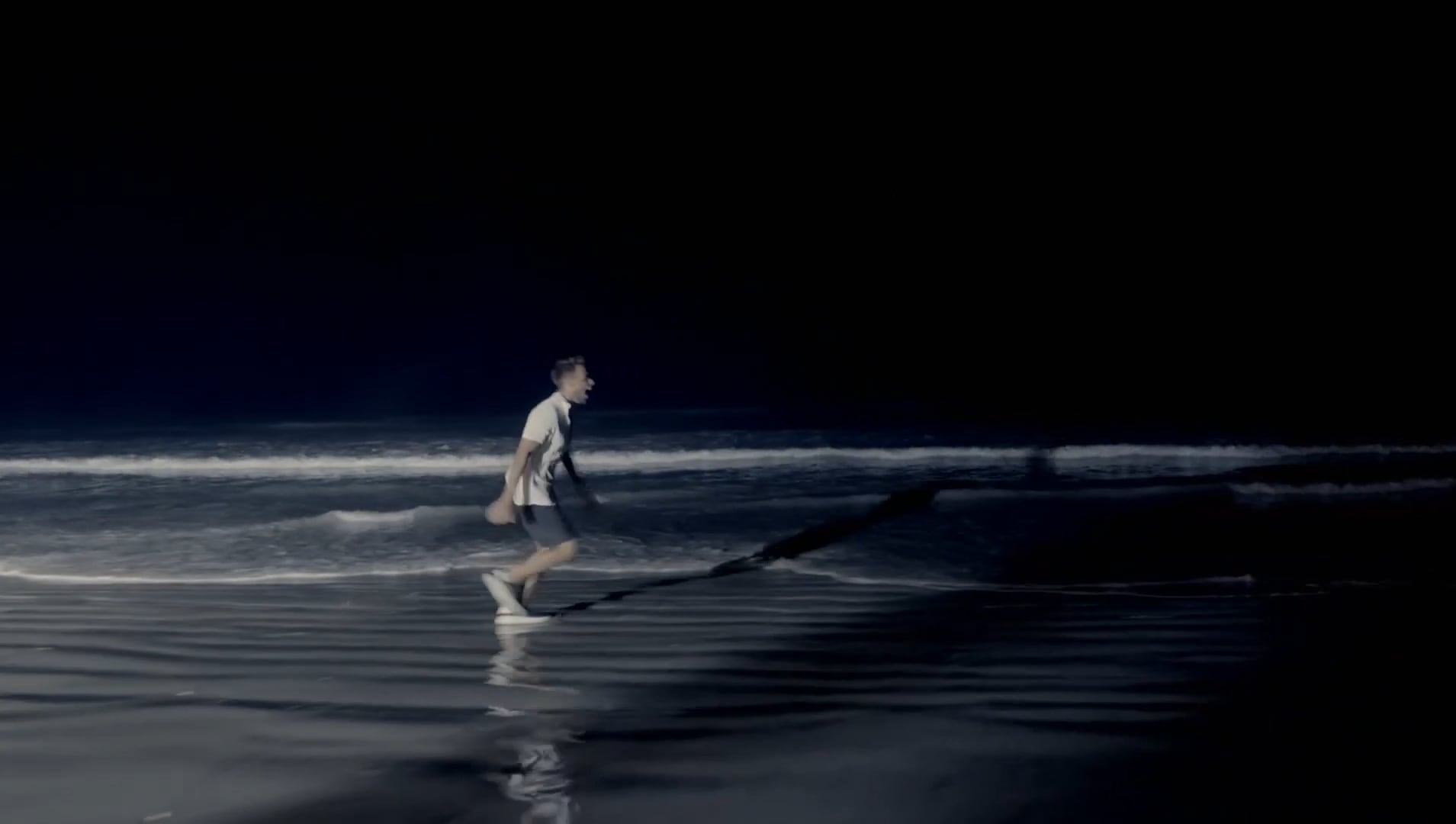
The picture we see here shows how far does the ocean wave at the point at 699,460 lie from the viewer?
24.1 m

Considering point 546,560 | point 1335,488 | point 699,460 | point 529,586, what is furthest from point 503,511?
point 699,460

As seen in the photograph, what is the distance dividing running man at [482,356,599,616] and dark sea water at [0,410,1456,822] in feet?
1.20

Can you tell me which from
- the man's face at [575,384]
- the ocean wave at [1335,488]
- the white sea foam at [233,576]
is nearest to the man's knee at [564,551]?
the man's face at [575,384]

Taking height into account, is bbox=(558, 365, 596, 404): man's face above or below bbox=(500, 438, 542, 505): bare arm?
above

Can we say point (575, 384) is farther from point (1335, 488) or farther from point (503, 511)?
point (1335, 488)

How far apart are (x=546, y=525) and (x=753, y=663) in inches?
74.3

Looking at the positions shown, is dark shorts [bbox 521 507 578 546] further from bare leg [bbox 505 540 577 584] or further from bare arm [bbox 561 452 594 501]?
bare arm [bbox 561 452 594 501]

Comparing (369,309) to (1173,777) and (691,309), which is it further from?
(1173,777)

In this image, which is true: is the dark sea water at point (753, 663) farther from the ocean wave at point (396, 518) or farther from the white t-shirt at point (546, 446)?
the white t-shirt at point (546, 446)

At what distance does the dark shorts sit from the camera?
7848 mm

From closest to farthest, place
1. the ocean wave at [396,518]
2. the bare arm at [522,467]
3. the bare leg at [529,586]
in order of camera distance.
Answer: the bare arm at [522,467]
the bare leg at [529,586]
the ocean wave at [396,518]

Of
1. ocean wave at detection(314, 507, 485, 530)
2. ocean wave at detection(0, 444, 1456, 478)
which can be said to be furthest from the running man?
ocean wave at detection(0, 444, 1456, 478)

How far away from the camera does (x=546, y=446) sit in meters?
7.79

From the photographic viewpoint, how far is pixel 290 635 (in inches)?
303
